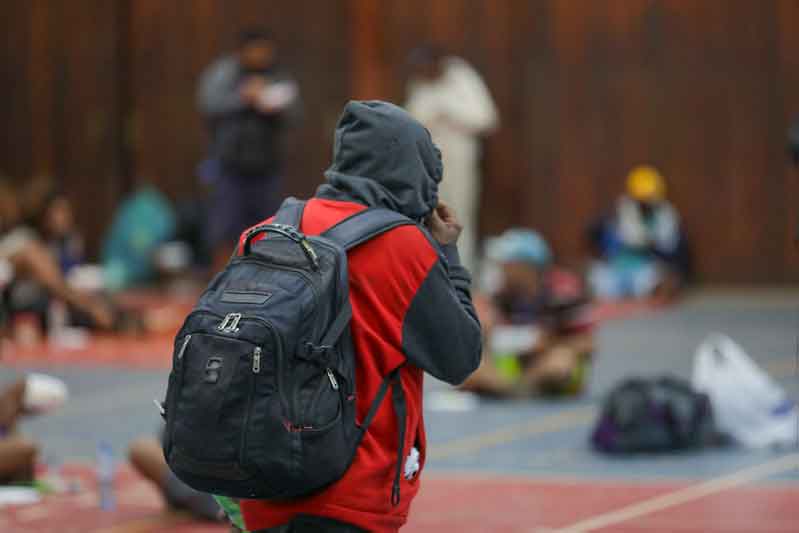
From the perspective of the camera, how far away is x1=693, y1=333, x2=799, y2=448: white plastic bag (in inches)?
348

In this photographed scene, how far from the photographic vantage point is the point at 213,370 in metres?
4.02

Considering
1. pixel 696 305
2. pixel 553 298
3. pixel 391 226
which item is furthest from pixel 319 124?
pixel 391 226

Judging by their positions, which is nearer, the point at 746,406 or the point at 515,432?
the point at 746,406

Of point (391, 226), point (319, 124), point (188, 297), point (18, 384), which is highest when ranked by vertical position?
point (391, 226)

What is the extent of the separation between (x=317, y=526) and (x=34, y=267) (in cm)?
868

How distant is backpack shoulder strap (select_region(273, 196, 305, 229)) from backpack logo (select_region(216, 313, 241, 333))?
385mm

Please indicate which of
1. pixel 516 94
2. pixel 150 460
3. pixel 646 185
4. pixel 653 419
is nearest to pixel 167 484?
pixel 150 460

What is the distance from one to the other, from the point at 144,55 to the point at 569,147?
15.1 feet

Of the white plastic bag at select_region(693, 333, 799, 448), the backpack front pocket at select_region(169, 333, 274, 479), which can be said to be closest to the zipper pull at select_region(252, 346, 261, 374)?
the backpack front pocket at select_region(169, 333, 274, 479)

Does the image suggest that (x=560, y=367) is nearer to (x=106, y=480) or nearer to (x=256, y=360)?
(x=106, y=480)

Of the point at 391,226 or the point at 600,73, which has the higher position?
the point at 391,226

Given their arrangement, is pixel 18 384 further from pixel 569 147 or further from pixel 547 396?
pixel 569 147

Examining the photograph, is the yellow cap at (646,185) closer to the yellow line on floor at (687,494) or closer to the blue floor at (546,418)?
the blue floor at (546,418)

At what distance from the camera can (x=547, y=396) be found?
34.7 ft
